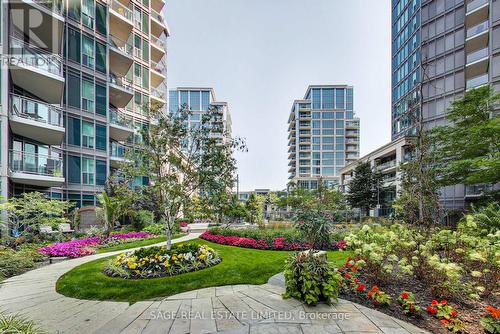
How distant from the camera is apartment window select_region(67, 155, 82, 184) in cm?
1745

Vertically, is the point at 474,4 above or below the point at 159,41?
above

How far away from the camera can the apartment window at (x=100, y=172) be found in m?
19.1

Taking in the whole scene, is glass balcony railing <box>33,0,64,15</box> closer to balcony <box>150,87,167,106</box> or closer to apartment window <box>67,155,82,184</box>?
apartment window <box>67,155,82,184</box>

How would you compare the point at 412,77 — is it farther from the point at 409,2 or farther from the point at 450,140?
the point at 450,140

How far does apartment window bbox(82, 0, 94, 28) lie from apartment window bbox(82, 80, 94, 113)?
456cm

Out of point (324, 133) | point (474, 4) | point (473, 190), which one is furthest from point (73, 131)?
point (324, 133)

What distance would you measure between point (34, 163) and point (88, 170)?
4.56 meters

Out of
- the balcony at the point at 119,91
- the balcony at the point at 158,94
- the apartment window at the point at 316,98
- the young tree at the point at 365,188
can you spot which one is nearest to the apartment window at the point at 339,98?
the apartment window at the point at 316,98

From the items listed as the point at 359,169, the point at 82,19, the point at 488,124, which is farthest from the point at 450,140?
the point at 82,19

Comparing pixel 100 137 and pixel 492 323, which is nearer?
pixel 492 323

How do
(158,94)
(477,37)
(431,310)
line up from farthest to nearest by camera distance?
(158,94) < (477,37) < (431,310)

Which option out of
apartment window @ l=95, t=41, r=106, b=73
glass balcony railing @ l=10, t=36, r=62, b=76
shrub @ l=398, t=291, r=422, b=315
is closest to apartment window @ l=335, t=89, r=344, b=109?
apartment window @ l=95, t=41, r=106, b=73

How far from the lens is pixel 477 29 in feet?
78.3

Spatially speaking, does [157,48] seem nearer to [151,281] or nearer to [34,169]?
[34,169]
